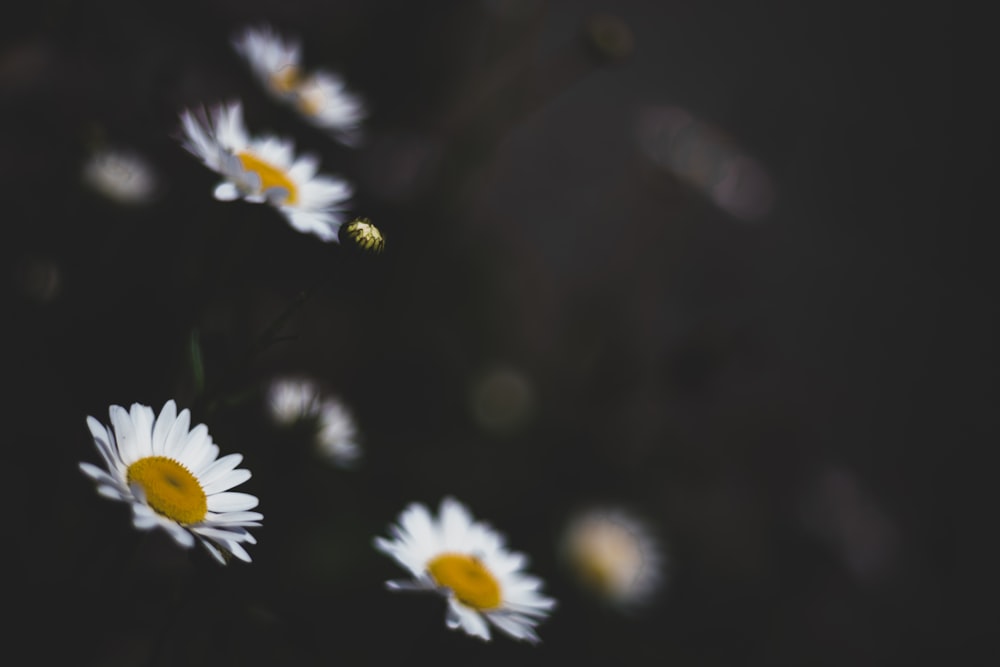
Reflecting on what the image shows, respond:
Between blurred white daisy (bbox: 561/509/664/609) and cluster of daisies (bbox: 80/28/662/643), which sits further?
blurred white daisy (bbox: 561/509/664/609)

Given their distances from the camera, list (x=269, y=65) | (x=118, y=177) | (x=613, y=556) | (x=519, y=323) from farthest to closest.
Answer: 1. (x=519, y=323)
2. (x=613, y=556)
3. (x=118, y=177)
4. (x=269, y=65)

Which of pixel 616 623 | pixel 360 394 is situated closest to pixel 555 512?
pixel 616 623

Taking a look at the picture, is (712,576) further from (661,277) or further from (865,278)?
(865,278)

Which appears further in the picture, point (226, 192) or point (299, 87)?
point (299, 87)

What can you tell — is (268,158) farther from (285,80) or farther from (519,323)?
(519,323)

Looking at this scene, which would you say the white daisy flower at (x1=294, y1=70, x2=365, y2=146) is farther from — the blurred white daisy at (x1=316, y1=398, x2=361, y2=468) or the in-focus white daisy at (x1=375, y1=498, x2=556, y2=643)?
the in-focus white daisy at (x1=375, y1=498, x2=556, y2=643)

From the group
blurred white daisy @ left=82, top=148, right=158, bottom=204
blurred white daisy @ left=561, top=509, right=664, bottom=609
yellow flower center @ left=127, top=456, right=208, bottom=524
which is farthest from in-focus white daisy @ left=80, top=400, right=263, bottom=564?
blurred white daisy @ left=561, top=509, right=664, bottom=609

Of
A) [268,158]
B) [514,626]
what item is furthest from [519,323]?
[514,626]
